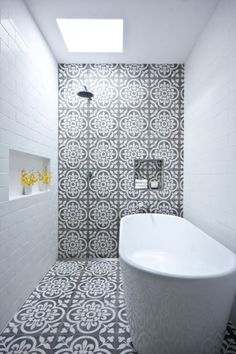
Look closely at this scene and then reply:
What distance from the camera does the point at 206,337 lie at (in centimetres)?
110

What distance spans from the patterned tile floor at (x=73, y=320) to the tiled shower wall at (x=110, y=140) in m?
0.70

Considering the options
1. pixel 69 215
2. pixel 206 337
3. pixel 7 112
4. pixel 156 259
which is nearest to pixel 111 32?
pixel 7 112

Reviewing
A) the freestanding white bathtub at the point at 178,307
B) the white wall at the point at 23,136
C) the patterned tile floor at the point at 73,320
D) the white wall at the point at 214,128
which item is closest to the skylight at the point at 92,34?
the white wall at the point at 23,136

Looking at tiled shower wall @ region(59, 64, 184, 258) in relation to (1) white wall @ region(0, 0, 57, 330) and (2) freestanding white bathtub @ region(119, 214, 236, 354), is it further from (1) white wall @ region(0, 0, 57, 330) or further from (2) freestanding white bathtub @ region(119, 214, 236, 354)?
(2) freestanding white bathtub @ region(119, 214, 236, 354)

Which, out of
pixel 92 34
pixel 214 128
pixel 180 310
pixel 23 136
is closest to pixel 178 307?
pixel 180 310

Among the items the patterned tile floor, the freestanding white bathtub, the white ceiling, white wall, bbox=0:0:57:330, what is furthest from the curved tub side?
the white ceiling

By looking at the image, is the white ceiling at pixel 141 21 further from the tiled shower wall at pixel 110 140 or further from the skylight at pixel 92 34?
the tiled shower wall at pixel 110 140

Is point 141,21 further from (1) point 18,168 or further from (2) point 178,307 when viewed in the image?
(2) point 178,307

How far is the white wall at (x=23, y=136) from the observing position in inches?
60.2

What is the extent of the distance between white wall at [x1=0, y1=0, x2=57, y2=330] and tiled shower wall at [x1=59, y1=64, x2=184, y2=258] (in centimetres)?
31

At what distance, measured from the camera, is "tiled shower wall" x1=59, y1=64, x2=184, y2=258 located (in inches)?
110

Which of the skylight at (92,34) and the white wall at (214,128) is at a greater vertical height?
the skylight at (92,34)

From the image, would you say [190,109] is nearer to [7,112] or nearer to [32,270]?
[7,112]

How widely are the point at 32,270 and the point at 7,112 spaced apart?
5.12 feet
